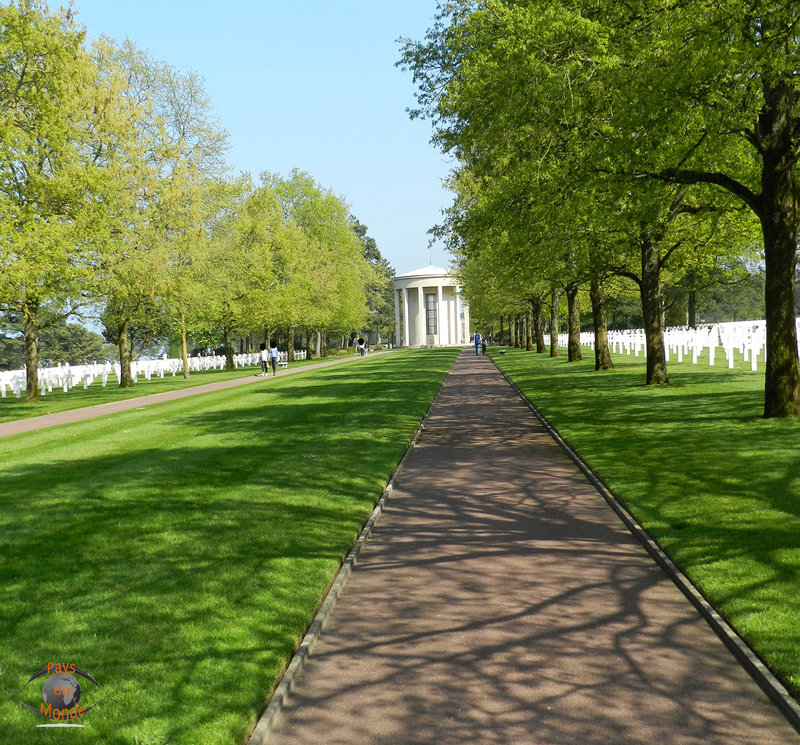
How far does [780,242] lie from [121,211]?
87.1 feet

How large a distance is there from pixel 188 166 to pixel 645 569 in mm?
35347

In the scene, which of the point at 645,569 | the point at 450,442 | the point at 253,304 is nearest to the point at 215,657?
the point at 645,569

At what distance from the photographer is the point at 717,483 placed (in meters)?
9.75

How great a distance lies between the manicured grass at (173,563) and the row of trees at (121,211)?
9.75 meters

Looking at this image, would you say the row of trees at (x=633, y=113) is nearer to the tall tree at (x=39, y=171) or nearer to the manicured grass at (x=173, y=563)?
the manicured grass at (x=173, y=563)

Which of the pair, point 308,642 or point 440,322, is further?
point 440,322

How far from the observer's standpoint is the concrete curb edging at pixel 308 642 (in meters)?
4.26

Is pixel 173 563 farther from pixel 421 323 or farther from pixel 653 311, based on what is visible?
pixel 421 323

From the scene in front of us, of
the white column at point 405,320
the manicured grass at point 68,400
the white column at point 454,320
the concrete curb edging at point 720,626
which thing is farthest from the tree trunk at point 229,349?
the white column at point 405,320

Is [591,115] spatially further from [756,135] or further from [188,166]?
[188,166]

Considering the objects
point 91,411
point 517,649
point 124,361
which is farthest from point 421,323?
point 517,649

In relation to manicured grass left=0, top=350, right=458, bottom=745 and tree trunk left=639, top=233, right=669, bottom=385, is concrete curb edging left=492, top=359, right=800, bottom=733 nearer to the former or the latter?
manicured grass left=0, top=350, right=458, bottom=745

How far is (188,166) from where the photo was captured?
37.9m

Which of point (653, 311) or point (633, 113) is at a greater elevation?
point (633, 113)
